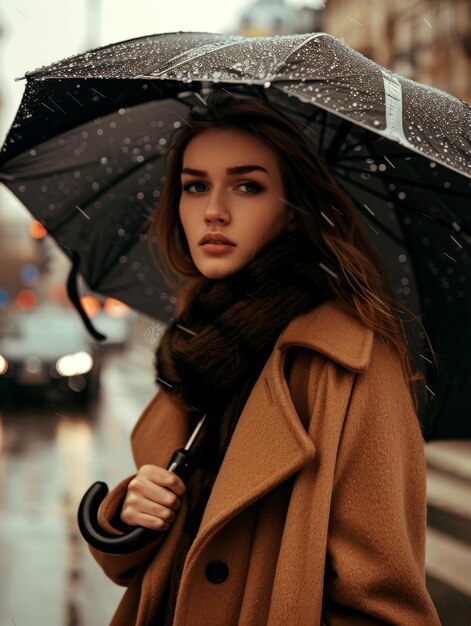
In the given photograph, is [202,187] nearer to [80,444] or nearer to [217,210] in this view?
[217,210]

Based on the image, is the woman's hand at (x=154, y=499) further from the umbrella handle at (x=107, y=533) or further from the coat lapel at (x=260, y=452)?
the coat lapel at (x=260, y=452)

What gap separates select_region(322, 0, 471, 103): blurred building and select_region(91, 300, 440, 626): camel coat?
21504 millimetres

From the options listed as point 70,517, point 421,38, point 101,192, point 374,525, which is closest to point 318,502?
point 374,525

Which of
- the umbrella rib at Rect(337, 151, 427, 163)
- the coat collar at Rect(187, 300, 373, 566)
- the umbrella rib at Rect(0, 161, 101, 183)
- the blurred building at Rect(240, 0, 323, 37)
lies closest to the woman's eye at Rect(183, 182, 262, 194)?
the coat collar at Rect(187, 300, 373, 566)

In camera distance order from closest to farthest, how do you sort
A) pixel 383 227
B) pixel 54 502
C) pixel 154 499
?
1. pixel 154 499
2. pixel 383 227
3. pixel 54 502

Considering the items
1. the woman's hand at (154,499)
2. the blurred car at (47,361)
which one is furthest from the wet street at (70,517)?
the woman's hand at (154,499)

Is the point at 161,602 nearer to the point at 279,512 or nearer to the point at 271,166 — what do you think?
the point at 279,512

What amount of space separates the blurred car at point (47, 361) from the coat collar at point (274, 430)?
11.8 m

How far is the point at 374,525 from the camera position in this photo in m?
1.72

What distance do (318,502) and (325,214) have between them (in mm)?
830

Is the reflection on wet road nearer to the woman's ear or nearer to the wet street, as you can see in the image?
the wet street

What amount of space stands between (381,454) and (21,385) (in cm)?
1223

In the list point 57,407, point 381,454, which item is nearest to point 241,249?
point 381,454

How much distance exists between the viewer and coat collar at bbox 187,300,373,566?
1.77 meters
